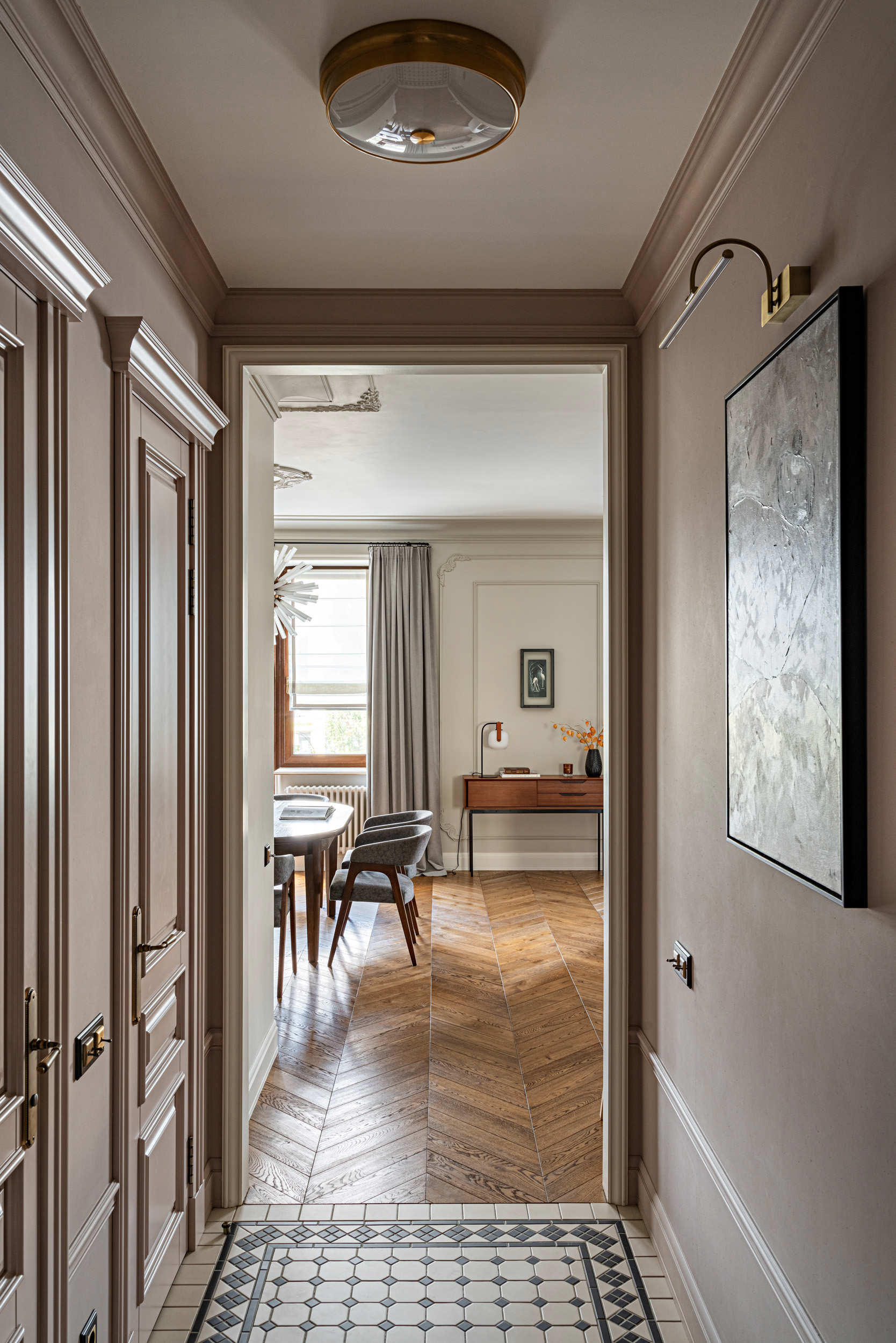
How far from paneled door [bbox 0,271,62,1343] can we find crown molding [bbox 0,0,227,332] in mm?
414

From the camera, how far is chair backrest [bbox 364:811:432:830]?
5.41m

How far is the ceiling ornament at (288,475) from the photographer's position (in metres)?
5.18

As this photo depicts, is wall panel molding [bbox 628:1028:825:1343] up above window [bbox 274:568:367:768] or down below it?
below

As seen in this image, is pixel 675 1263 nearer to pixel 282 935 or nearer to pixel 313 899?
pixel 282 935

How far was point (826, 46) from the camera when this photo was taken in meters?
1.35

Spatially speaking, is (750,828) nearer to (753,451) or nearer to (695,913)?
(695,913)

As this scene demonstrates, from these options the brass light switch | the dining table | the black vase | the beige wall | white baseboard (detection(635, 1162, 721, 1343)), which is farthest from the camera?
the black vase

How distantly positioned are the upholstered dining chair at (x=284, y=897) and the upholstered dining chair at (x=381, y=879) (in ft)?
1.12

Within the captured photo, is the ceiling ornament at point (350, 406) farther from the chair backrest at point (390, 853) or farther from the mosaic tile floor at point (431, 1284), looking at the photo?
the mosaic tile floor at point (431, 1284)

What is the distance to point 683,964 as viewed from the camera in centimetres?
217

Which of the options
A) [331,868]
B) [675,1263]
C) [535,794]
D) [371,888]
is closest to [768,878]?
[675,1263]

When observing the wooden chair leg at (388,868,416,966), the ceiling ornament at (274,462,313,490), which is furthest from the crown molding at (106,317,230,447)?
the wooden chair leg at (388,868,416,966)

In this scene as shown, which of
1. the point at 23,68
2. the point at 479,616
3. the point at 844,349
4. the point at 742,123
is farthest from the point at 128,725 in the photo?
the point at 479,616

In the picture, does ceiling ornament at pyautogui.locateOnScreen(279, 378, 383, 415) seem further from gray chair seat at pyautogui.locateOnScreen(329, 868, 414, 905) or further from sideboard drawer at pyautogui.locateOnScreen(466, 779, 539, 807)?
sideboard drawer at pyautogui.locateOnScreen(466, 779, 539, 807)
